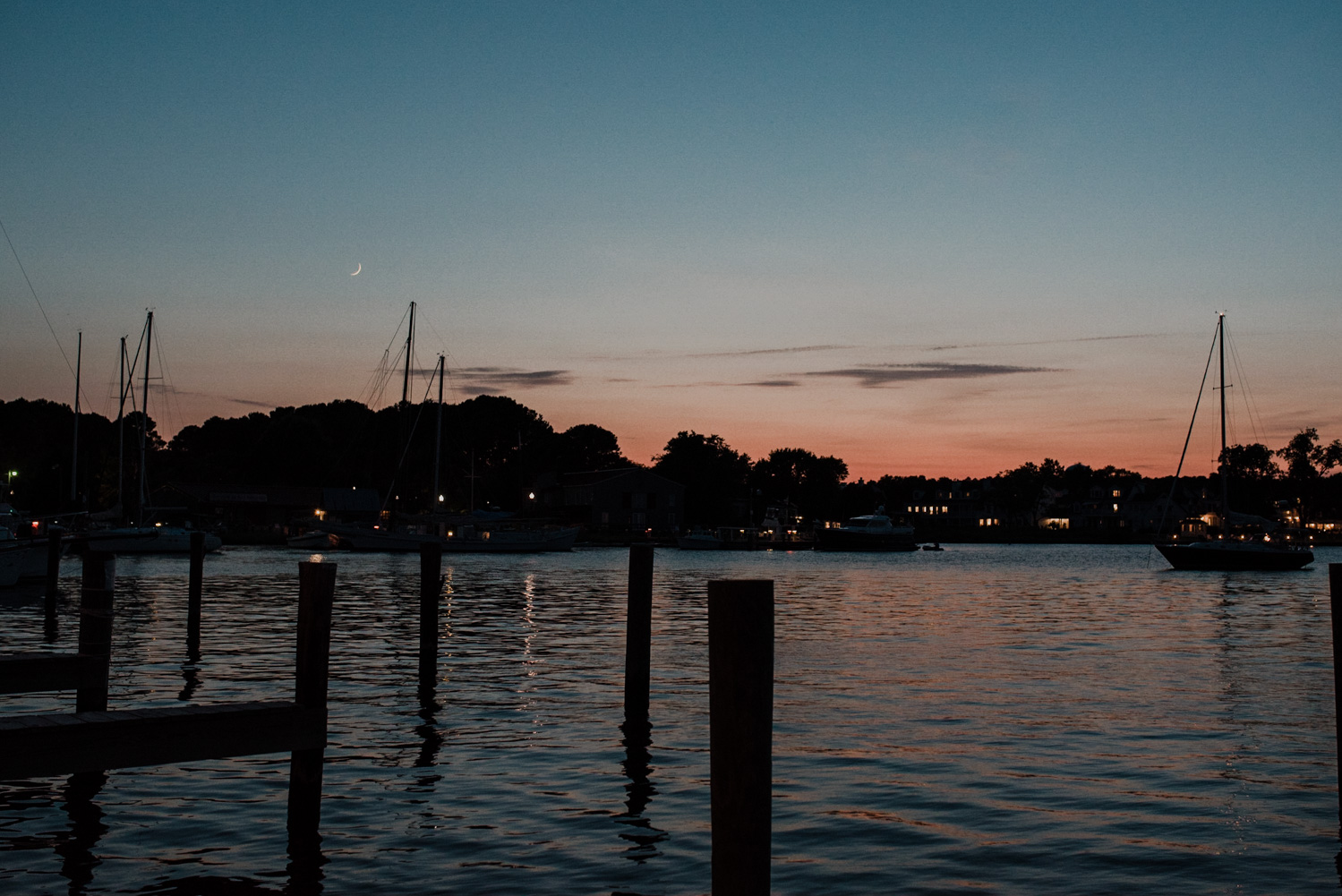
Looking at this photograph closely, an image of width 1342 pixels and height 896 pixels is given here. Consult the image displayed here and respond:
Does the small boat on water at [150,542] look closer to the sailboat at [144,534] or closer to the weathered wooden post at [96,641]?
the sailboat at [144,534]

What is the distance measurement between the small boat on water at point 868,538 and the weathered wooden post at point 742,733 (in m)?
113

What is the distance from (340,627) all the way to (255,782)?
716 inches

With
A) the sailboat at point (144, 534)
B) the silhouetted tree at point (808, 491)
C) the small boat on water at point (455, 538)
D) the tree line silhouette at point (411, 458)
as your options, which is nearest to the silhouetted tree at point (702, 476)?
the tree line silhouette at point (411, 458)

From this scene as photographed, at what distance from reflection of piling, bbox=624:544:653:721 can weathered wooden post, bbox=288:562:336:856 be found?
6.54 meters

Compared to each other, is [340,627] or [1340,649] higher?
[1340,649]

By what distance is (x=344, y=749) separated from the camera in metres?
14.4

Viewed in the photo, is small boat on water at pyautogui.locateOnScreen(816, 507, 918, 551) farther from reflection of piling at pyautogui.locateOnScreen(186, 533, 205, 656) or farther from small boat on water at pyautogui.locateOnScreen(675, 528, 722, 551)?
reflection of piling at pyautogui.locateOnScreen(186, 533, 205, 656)

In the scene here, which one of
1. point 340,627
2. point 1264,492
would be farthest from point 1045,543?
point 340,627

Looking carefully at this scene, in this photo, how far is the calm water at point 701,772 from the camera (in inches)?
389

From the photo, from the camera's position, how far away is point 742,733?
6.36 m

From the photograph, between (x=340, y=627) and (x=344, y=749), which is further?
(x=340, y=627)

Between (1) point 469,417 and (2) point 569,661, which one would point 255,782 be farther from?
(1) point 469,417

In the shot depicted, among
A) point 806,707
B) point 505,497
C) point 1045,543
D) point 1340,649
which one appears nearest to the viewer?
point 1340,649

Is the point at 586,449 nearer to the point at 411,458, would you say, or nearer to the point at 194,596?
the point at 411,458
